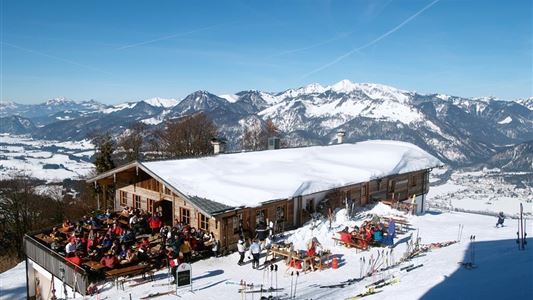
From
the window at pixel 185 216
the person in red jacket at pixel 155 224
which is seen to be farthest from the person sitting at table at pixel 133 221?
the window at pixel 185 216

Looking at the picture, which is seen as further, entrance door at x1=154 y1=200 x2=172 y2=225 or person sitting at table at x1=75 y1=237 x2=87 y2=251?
entrance door at x1=154 y1=200 x2=172 y2=225

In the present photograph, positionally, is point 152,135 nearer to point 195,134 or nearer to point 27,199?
point 195,134

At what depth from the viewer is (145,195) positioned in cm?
2414

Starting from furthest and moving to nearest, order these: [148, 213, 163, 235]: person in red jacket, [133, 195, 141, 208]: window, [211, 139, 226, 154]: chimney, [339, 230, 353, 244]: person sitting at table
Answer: [211, 139, 226, 154]: chimney, [133, 195, 141, 208]: window, [148, 213, 163, 235]: person in red jacket, [339, 230, 353, 244]: person sitting at table

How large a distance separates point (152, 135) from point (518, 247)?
41702 millimetres

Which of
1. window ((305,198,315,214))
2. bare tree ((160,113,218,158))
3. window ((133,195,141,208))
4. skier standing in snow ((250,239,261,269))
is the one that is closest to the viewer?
skier standing in snow ((250,239,261,269))

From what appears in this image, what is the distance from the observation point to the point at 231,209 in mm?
18781

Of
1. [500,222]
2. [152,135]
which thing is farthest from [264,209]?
[152,135]

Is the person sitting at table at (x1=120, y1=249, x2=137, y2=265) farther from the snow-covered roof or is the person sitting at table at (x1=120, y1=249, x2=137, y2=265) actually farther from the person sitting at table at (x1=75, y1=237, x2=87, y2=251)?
the snow-covered roof

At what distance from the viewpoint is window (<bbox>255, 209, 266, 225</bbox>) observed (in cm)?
2058

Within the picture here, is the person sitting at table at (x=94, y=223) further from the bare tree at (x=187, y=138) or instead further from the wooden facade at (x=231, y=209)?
the bare tree at (x=187, y=138)

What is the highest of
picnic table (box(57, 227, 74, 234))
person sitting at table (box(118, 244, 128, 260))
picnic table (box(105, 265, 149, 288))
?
person sitting at table (box(118, 244, 128, 260))

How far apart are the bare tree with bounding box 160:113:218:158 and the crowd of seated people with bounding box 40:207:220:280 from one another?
80.8 ft

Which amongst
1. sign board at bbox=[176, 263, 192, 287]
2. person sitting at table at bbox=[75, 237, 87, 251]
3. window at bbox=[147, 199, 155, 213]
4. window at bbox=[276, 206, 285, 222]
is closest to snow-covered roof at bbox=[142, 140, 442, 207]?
window at bbox=[276, 206, 285, 222]
